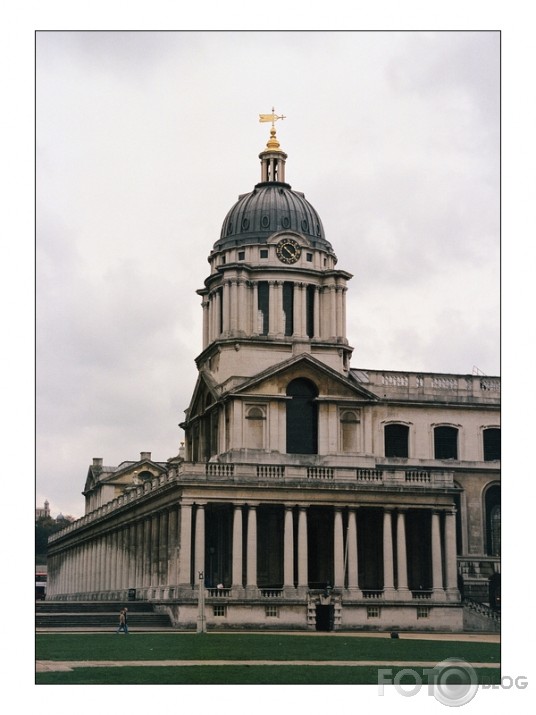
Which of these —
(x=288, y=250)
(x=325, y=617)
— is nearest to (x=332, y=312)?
(x=288, y=250)

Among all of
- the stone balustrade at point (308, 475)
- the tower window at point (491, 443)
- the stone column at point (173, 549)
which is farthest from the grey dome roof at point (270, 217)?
the stone column at point (173, 549)

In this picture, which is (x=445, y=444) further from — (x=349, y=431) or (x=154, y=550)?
(x=154, y=550)

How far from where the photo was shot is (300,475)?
87.1 m

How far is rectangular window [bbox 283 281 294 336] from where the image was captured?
9881 centimetres

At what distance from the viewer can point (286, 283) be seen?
99.1 meters

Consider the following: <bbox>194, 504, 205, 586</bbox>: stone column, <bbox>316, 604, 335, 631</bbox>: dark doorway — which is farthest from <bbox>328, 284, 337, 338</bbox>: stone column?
<bbox>316, 604, 335, 631</bbox>: dark doorway

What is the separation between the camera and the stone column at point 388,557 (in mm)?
85938

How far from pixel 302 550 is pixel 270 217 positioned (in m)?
24.6

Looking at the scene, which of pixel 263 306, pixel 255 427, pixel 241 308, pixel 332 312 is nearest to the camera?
pixel 255 427

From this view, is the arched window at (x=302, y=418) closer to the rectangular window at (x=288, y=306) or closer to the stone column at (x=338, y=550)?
the rectangular window at (x=288, y=306)

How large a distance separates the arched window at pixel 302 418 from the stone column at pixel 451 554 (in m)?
10.3

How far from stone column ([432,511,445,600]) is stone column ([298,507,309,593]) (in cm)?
745
